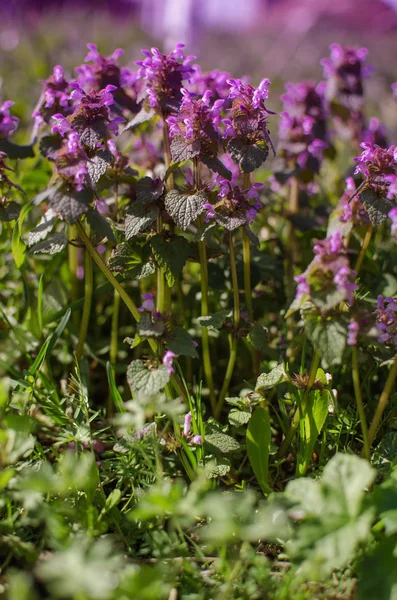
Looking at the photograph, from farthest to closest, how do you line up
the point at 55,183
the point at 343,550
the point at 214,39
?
the point at 214,39
the point at 55,183
the point at 343,550

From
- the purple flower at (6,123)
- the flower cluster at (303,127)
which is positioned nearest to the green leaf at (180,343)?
the purple flower at (6,123)

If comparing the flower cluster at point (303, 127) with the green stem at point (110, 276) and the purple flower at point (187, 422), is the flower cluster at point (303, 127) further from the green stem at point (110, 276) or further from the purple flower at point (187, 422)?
the purple flower at point (187, 422)

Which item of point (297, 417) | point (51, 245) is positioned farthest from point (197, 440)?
point (51, 245)

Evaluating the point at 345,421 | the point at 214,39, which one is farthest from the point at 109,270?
the point at 214,39

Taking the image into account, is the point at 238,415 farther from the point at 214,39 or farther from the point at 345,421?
the point at 214,39

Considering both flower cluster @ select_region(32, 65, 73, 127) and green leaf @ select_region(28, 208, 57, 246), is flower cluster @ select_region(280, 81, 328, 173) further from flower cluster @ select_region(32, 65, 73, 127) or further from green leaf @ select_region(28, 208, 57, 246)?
green leaf @ select_region(28, 208, 57, 246)

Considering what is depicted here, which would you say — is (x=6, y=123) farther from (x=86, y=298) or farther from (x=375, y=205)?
(x=375, y=205)

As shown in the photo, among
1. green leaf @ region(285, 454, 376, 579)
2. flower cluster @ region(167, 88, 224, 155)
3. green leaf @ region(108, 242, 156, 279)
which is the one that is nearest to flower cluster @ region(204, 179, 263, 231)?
flower cluster @ region(167, 88, 224, 155)
